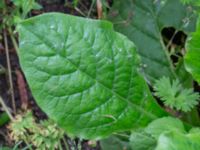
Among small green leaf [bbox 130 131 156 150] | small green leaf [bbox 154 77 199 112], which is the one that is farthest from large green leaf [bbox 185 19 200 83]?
small green leaf [bbox 130 131 156 150]

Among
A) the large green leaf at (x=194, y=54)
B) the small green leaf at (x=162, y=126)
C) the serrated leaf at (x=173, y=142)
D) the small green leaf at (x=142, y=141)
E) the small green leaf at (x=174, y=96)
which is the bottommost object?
the small green leaf at (x=142, y=141)

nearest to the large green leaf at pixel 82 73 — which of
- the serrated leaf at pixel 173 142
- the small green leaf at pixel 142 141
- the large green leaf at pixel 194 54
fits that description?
the small green leaf at pixel 142 141

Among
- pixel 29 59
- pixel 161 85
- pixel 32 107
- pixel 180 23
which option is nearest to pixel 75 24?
pixel 29 59

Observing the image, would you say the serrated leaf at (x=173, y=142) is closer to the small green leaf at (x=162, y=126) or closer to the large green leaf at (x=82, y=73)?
the small green leaf at (x=162, y=126)

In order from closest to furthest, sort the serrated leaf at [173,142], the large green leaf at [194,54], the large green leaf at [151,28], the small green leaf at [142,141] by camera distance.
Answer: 1. the serrated leaf at [173,142]
2. the large green leaf at [194,54]
3. the small green leaf at [142,141]
4. the large green leaf at [151,28]

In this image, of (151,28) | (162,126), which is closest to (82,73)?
(162,126)

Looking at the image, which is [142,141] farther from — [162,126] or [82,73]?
[82,73]

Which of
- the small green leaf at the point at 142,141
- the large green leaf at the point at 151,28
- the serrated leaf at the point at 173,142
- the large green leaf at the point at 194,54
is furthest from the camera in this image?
the large green leaf at the point at 151,28

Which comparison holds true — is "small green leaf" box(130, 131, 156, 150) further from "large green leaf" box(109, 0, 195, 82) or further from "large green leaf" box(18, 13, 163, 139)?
"large green leaf" box(109, 0, 195, 82)
